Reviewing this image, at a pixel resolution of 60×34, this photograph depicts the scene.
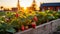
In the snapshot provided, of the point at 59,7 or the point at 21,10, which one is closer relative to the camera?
the point at 21,10

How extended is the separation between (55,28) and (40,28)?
1.55 metres

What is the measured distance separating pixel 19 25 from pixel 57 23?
2766mm

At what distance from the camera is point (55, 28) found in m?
7.00

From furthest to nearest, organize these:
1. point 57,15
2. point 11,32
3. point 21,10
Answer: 1. point 57,15
2. point 21,10
3. point 11,32

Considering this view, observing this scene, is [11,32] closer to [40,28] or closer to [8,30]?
[8,30]

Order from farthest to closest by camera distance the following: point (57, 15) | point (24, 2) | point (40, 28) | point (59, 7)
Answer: point (59, 7) < point (24, 2) < point (57, 15) < point (40, 28)

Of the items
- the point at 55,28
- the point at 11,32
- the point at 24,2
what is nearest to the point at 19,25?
the point at 11,32

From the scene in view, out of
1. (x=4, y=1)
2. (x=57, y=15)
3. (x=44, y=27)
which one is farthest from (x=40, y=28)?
(x=4, y=1)

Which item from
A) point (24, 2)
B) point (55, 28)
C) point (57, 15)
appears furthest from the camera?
point (24, 2)

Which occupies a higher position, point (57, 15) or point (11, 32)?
Answer: point (11, 32)

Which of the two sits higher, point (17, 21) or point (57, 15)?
point (17, 21)

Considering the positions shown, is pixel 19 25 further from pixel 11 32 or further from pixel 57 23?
pixel 57 23

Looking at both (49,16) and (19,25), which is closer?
(19,25)

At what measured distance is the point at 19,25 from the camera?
4883mm
